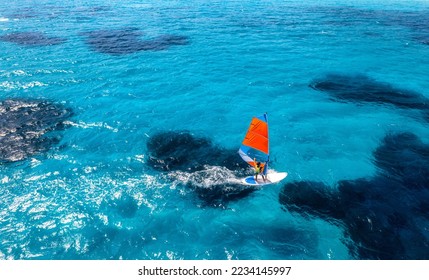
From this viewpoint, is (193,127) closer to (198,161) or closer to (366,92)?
(198,161)

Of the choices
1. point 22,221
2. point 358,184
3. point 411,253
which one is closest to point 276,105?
point 358,184

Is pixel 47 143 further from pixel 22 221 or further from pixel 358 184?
pixel 358 184

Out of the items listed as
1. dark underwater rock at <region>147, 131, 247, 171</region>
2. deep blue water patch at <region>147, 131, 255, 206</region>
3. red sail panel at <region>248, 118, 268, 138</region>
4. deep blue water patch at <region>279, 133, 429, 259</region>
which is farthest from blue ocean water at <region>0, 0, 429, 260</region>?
red sail panel at <region>248, 118, 268, 138</region>

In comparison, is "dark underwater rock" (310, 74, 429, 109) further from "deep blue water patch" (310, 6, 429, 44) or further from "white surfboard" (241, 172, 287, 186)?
"deep blue water patch" (310, 6, 429, 44)

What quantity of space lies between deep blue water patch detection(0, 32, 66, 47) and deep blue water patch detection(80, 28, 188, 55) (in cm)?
608

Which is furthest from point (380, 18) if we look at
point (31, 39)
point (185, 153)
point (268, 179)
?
point (31, 39)

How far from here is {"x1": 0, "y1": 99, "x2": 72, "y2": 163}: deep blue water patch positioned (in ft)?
95.2

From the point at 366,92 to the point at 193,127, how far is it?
2478cm

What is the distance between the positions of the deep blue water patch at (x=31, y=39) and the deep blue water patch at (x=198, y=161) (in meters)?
42.1

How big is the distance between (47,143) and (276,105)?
26.5m

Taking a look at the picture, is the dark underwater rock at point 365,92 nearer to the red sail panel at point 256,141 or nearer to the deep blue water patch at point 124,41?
the red sail panel at point 256,141

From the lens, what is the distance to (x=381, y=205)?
23.6 metres
